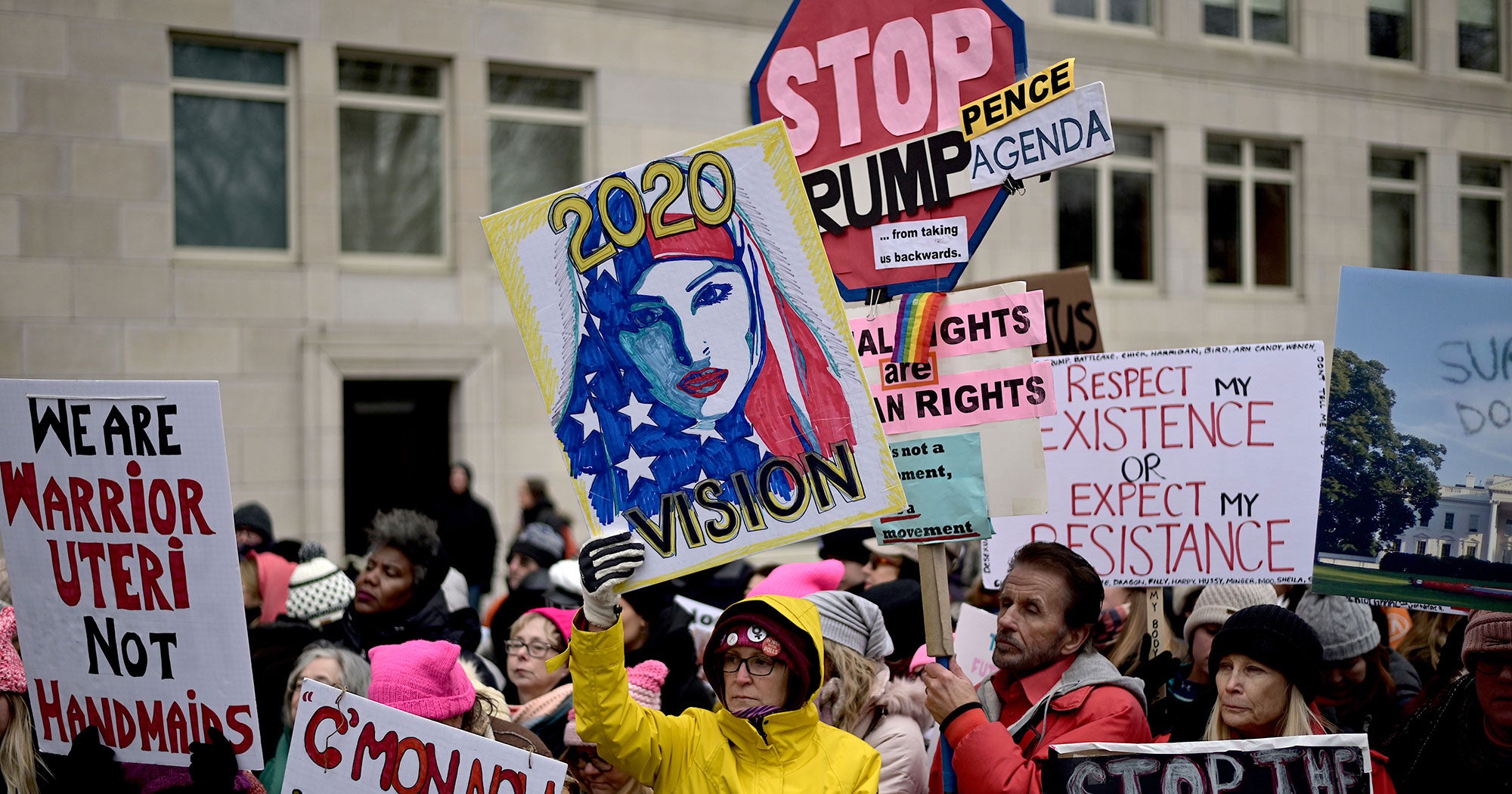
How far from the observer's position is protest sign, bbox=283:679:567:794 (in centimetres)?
312

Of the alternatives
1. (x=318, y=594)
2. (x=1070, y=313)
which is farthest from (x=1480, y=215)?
(x=318, y=594)

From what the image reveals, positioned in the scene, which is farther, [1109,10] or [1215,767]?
[1109,10]

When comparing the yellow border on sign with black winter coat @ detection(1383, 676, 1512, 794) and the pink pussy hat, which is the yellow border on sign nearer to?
the pink pussy hat

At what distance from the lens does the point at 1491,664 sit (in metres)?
3.55

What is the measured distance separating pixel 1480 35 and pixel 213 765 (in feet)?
34.1

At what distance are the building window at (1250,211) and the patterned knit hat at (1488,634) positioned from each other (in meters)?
15.1

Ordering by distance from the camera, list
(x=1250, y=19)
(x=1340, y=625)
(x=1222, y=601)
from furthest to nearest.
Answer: (x=1250, y=19), (x=1222, y=601), (x=1340, y=625)

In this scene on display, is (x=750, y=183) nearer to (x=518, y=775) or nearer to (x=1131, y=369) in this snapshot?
(x=518, y=775)

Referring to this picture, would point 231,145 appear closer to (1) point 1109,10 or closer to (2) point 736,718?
(1) point 1109,10

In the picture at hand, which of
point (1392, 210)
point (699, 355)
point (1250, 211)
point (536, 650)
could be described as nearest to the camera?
point (699, 355)

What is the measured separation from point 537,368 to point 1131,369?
2463 mm

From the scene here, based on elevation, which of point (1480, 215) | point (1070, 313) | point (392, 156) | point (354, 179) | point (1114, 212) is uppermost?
point (392, 156)

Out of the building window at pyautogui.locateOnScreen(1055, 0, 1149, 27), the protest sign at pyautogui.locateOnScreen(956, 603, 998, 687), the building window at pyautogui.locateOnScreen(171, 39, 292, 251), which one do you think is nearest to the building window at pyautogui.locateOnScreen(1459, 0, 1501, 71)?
the building window at pyautogui.locateOnScreen(1055, 0, 1149, 27)

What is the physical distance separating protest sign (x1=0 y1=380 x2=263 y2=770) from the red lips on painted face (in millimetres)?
1166
